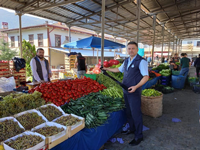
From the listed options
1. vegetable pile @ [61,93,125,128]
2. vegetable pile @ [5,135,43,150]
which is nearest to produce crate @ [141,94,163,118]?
vegetable pile @ [61,93,125,128]

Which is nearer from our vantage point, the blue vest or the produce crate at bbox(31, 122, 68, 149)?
the produce crate at bbox(31, 122, 68, 149)

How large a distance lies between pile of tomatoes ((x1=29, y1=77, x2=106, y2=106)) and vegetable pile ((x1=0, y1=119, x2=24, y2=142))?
3.17ft

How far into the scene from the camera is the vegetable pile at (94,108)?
2.50 m

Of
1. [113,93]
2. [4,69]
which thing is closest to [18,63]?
[4,69]

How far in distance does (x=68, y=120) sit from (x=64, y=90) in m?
1.21

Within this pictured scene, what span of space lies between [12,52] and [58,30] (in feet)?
19.0

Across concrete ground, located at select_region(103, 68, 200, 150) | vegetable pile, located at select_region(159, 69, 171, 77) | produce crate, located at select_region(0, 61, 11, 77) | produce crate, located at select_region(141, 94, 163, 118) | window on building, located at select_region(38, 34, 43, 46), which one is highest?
window on building, located at select_region(38, 34, 43, 46)

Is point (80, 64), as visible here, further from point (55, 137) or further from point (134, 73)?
point (55, 137)

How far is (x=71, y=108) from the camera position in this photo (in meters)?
2.78

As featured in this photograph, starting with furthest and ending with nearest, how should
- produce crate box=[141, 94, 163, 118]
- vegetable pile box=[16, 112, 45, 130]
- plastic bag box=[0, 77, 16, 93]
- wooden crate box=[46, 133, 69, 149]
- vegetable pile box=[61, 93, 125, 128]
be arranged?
plastic bag box=[0, 77, 16, 93] → produce crate box=[141, 94, 163, 118] → vegetable pile box=[61, 93, 125, 128] → vegetable pile box=[16, 112, 45, 130] → wooden crate box=[46, 133, 69, 149]

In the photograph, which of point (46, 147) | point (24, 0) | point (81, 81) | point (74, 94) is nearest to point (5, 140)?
point (46, 147)

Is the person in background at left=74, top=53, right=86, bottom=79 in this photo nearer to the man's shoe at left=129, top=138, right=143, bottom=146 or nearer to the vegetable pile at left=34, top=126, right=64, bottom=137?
the man's shoe at left=129, top=138, right=143, bottom=146

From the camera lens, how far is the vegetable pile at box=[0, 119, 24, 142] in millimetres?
1676

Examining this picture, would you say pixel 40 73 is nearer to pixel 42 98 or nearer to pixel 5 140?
pixel 42 98
